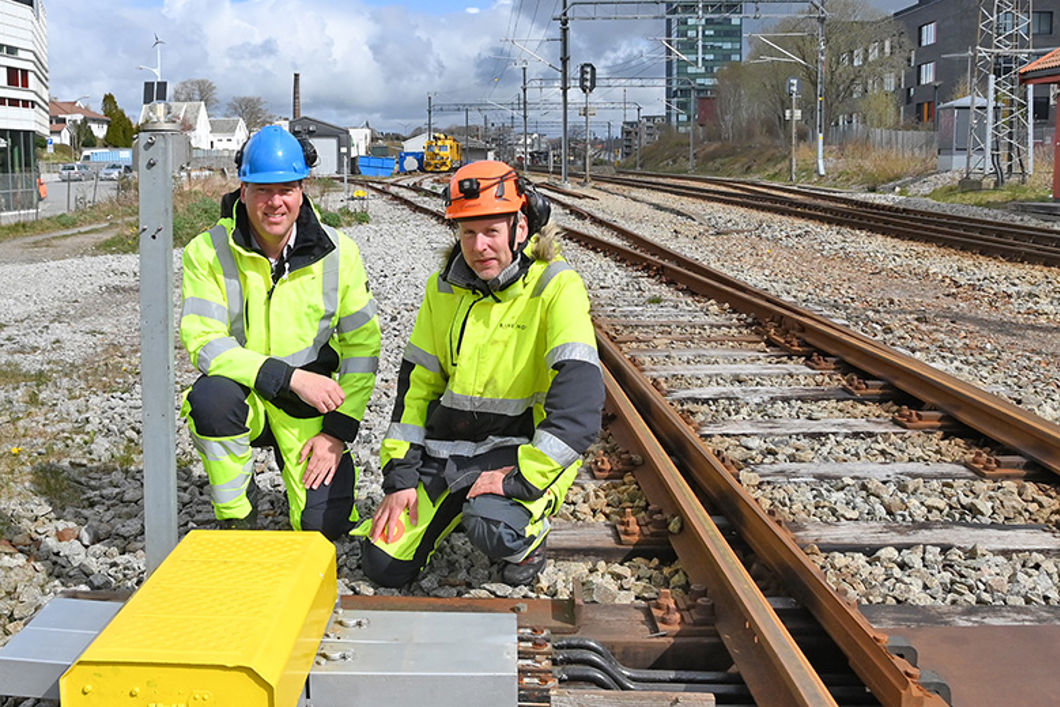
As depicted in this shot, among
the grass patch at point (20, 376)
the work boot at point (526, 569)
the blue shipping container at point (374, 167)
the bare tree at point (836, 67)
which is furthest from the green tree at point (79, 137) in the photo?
the work boot at point (526, 569)

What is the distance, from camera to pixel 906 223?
17.2 meters

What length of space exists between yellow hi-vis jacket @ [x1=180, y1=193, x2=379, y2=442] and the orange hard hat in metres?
0.64

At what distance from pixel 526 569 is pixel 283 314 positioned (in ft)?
4.20

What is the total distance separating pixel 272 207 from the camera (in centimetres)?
370

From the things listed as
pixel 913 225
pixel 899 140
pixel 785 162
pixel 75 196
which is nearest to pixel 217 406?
pixel 913 225

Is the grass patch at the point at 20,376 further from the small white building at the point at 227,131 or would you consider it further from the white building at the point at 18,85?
the small white building at the point at 227,131

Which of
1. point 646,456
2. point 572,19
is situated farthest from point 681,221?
point 646,456

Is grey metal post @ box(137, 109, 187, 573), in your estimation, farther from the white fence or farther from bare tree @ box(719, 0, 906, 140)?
bare tree @ box(719, 0, 906, 140)

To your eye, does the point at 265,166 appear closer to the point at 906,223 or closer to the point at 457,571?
the point at 457,571

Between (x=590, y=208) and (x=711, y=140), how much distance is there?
4526cm

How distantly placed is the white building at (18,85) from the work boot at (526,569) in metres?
39.1

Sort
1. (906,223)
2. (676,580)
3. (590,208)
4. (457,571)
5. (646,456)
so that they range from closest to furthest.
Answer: (676,580) → (457,571) → (646,456) → (906,223) → (590,208)

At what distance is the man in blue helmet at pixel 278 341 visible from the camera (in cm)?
375

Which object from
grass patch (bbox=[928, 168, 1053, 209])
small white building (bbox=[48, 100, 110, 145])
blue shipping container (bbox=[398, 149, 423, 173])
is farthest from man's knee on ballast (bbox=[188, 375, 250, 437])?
small white building (bbox=[48, 100, 110, 145])
